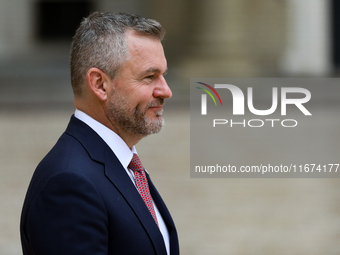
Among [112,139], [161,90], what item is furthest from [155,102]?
[112,139]

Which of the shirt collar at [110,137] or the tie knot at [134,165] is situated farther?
the tie knot at [134,165]

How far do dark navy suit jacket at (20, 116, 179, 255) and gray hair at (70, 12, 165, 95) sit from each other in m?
0.23

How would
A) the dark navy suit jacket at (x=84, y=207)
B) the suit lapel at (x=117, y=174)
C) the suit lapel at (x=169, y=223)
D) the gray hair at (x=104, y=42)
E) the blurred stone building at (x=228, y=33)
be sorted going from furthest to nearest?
the blurred stone building at (x=228, y=33) < the suit lapel at (x=169, y=223) < the gray hair at (x=104, y=42) < the suit lapel at (x=117, y=174) < the dark navy suit jacket at (x=84, y=207)

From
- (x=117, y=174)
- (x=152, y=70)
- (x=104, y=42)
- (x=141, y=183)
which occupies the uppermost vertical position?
(x=104, y=42)

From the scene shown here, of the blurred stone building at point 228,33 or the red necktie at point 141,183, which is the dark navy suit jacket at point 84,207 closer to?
the red necktie at point 141,183

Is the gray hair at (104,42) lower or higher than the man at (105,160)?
higher

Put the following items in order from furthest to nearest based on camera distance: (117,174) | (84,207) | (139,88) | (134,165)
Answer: (134,165), (139,88), (117,174), (84,207)

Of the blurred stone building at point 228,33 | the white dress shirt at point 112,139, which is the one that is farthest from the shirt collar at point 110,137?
the blurred stone building at point 228,33

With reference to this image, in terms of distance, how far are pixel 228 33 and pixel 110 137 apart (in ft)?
47.6

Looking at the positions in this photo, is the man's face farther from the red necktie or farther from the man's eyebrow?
the red necktie

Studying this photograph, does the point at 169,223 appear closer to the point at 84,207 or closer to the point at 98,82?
the point at 84,207

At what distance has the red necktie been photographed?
1.84 metres

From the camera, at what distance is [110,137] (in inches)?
71.2

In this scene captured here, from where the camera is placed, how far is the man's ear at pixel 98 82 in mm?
1756
